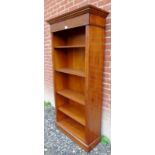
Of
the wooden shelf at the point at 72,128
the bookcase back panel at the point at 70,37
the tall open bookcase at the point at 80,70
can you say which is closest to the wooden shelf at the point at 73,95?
the tall open bookcase at the point at 80,70

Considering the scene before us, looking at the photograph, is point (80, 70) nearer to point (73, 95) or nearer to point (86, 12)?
point (73, 95)

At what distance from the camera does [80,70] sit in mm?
2188

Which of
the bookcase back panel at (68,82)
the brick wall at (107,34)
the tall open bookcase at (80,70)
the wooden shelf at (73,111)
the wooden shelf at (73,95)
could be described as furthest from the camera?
the bookcase back panel at (68,82)

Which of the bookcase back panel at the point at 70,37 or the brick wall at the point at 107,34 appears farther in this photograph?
the bookcase back panel at the point at 70,37

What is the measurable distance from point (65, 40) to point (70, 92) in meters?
0.80

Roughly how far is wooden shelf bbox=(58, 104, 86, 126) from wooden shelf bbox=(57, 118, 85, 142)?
8.3 inches

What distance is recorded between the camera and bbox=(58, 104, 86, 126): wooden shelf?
2163mm

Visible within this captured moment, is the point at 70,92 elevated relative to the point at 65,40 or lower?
lower

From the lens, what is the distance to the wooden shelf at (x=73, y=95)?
2.05 metres

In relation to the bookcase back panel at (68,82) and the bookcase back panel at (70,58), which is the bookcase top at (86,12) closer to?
the bookcase back panel at (70,58)
